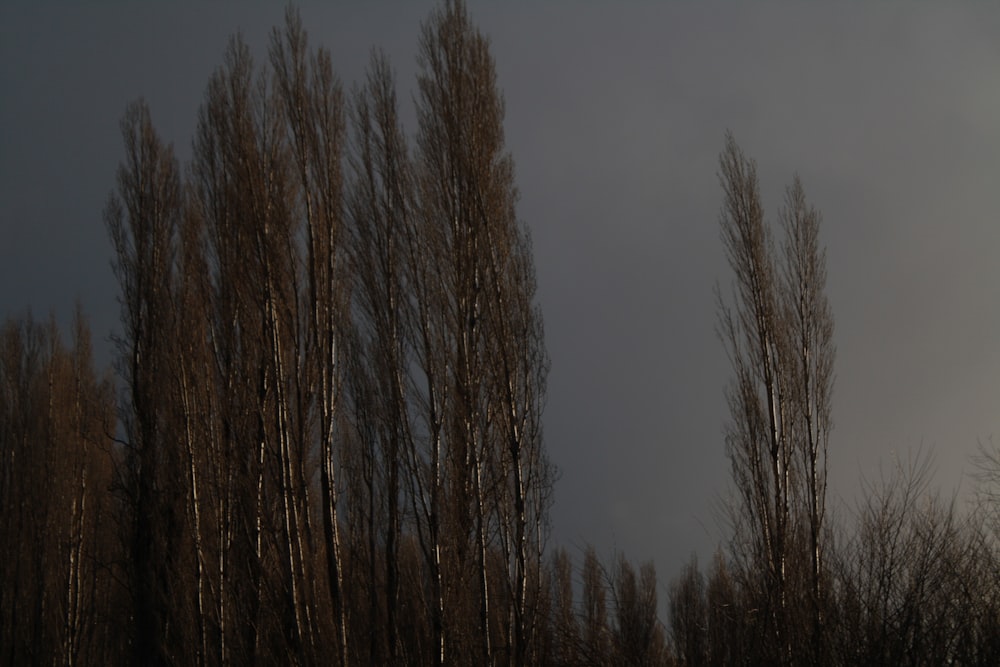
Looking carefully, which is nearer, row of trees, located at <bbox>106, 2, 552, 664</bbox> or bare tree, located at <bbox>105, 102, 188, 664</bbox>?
row of trees, located at <bbox>106, 2, 552, 664</bbox>

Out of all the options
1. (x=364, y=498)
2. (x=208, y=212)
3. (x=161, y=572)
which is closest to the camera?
(x=208, y=212)

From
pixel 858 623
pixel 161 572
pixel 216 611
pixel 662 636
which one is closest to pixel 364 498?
pixel 161 572

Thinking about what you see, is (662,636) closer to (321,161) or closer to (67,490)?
(67,490)

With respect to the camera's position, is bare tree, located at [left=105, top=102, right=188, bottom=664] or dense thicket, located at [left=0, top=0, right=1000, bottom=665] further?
bare tree, located at [left=105, top=102, right=188, bottom=664]

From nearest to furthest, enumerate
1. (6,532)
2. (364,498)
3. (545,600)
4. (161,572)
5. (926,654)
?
(926,654), (545,600), (161,572), (364,498), (6,532)

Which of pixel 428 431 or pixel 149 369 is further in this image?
pixel 149 369

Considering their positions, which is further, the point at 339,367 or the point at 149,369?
the point at 149,369

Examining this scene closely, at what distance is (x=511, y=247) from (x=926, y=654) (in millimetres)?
5294

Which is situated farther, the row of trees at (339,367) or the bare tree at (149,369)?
the bare tree at (149,369)

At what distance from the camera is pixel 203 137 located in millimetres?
11258

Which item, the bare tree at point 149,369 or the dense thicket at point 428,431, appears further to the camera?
the bare tree at point 149,369

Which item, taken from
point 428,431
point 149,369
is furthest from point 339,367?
point 149,369

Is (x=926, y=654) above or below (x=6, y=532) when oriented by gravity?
below

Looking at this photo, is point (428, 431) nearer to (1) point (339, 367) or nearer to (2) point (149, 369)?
(1) point (339, 367)
